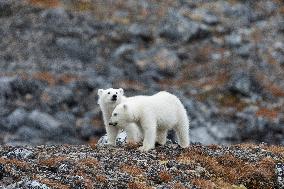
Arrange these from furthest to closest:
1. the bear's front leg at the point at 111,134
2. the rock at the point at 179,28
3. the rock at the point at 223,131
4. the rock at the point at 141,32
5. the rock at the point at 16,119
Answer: the rock at the point at 179,28, the rock at the point at 141,32, the rock at the point at 223,131, the rock at the point at 16,119, the bear's front leg at the point at 111,134

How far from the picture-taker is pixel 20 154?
21359 mm

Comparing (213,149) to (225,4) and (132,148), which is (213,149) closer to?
(132,148)

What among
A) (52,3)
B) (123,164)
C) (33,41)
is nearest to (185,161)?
(123,164)

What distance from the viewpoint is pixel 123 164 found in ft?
66.8

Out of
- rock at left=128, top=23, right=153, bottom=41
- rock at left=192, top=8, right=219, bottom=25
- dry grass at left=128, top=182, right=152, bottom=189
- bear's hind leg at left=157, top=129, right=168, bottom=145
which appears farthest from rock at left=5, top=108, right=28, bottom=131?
dry grass at left=128, top=182, right=152, bottom=189

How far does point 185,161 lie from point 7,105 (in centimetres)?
3806

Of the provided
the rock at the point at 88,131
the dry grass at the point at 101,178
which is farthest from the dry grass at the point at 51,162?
the rock at the point at 88,131

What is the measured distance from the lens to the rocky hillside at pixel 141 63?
56781mm

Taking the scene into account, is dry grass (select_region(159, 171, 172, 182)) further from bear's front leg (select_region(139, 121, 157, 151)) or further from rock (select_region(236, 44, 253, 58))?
rock (select_region(236, 44, 253, 58))

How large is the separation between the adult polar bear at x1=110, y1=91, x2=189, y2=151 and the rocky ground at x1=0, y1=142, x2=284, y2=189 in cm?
68

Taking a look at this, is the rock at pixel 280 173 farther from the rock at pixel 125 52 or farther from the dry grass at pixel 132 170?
the rock at pixel 125 52

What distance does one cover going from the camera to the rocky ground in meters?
18.4

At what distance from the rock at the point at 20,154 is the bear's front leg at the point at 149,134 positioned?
12.7 ft

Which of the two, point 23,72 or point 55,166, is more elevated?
point 55,166
